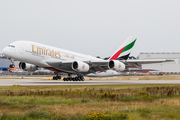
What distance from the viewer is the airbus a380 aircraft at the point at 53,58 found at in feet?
127

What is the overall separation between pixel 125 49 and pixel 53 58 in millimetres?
16498

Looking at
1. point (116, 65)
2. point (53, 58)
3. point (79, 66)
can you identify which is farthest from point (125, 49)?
point (53, 58)

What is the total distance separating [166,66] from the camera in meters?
123

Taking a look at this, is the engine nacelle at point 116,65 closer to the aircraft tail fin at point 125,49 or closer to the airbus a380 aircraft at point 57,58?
the airbus a380 aircraft at point 57,58

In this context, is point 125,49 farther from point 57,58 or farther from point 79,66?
point 57,58

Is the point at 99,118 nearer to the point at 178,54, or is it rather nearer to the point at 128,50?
the point at 128,50

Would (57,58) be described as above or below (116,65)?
above

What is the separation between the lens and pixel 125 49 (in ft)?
166

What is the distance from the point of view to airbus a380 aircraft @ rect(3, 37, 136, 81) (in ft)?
127

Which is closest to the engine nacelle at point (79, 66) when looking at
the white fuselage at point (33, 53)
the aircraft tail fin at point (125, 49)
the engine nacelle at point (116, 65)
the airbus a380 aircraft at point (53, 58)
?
the airbus a380 aircraft at point (53, 58)

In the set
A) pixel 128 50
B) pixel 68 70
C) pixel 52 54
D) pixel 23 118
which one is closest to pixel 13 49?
pixel 52 54

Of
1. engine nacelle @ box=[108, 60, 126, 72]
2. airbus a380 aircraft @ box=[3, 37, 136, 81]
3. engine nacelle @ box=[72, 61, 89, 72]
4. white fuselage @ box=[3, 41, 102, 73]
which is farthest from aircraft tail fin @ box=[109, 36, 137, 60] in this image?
white fuselage @ box=[3, 41, 102, 73]

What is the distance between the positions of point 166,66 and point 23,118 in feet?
396

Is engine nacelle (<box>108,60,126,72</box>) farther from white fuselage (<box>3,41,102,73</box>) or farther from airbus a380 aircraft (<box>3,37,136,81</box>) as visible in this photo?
white fuselage (<box>3,41,102,73</box>)
